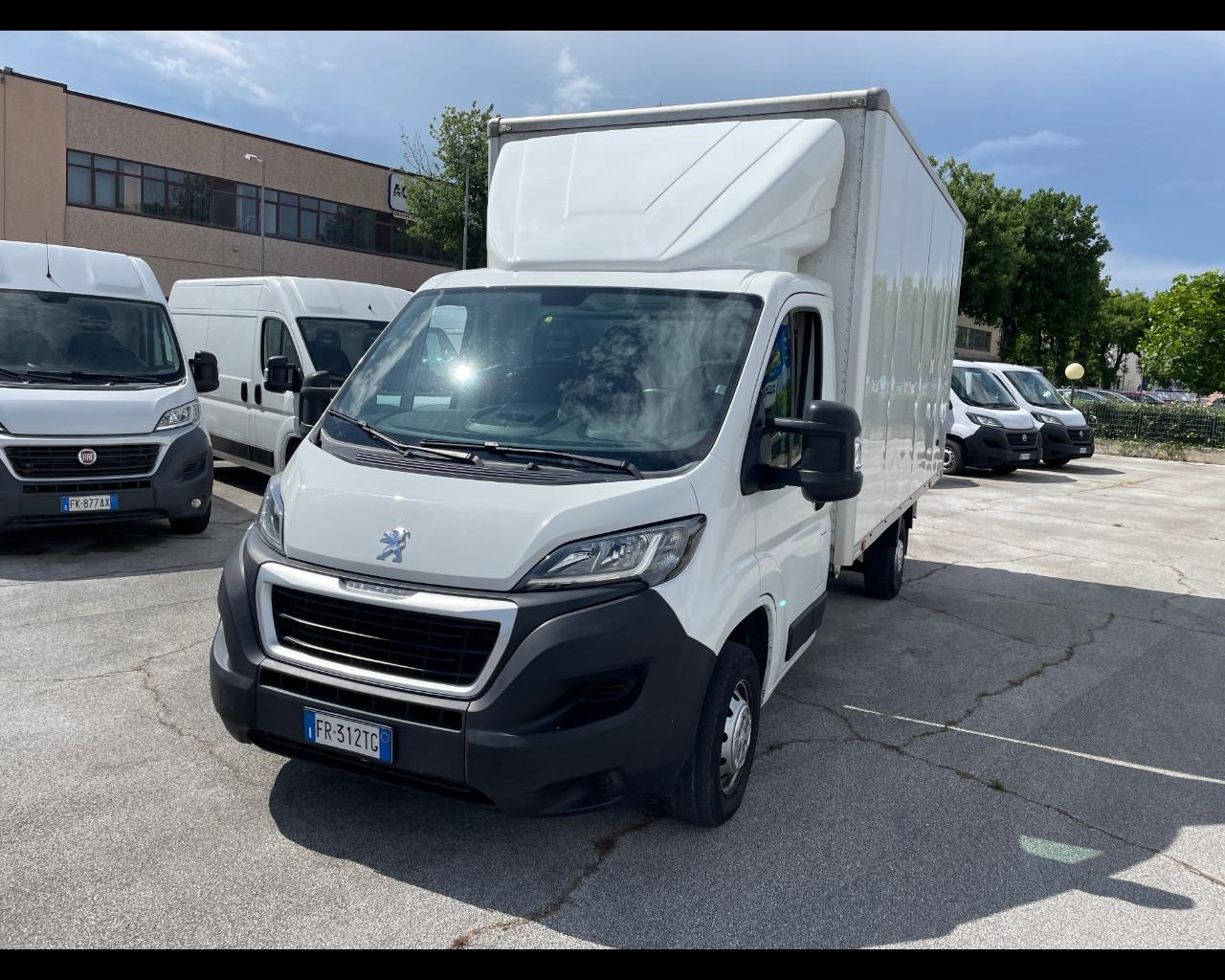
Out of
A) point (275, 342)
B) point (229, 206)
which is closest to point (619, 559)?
point (275, 342)

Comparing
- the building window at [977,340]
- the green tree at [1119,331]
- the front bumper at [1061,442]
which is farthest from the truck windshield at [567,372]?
the building window at [977,340]

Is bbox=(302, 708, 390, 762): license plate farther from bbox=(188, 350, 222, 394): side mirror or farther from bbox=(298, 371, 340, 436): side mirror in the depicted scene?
bbox=(188, 350, 222, 394): side mirror

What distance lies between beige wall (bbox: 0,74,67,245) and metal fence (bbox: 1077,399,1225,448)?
33937 millimetres

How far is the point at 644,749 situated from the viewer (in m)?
3.25

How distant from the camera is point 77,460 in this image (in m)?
7.69

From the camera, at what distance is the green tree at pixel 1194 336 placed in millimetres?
35250

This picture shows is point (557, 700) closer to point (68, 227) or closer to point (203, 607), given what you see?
point (203, 607)

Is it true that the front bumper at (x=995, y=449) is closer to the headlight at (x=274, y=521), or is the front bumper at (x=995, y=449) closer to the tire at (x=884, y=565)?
the tire at (x=884, y=565)

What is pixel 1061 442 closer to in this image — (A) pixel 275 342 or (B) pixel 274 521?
(A) pixel 275 342

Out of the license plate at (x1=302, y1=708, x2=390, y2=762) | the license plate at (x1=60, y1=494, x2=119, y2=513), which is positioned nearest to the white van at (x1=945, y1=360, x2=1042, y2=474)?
the license plate at (x1=60, y1=494, x2=119, y2=513)

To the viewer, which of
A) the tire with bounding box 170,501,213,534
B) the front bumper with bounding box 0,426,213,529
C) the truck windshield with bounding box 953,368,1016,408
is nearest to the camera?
the front bumper with bounding box 0,426,213,529

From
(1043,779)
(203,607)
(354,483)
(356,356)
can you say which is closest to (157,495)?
(203,607)

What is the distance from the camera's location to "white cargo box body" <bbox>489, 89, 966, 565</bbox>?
4.52 m
